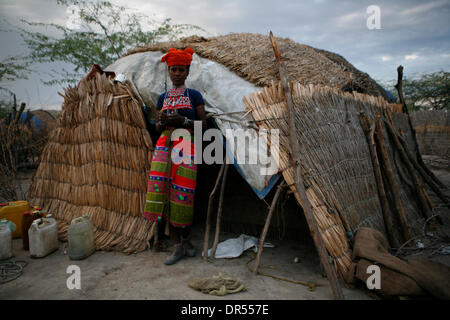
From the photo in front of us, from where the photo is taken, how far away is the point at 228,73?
3129 millimetres

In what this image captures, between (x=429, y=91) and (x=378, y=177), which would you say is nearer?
(x=378, y=177)

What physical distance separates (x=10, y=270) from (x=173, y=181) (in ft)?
5.62

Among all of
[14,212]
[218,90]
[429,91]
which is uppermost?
[429,91]

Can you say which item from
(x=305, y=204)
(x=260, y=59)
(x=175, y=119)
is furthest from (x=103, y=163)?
(x=305, y=204)

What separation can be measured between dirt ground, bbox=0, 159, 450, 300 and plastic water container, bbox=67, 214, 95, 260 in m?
0.07

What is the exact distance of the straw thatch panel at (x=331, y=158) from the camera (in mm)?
2283

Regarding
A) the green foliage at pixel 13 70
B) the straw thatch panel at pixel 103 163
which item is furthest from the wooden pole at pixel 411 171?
the green foliage at pixel 13 70

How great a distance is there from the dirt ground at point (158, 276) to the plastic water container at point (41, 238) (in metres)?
0.07

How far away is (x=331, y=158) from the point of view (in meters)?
2.64

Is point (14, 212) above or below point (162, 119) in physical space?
below

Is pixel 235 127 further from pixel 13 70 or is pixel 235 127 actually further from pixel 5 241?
pixel 13 70
